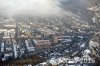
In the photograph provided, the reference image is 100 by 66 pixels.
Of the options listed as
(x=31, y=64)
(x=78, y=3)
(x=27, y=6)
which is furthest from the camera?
(x=78, y=3)

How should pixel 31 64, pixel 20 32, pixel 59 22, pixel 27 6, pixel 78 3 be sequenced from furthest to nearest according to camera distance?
pixel 78 3 → pixel 27 6 → pixel 59 22 → pixel 20 32 → pixel 31 64

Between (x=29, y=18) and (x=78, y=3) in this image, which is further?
(x=78, y=3)

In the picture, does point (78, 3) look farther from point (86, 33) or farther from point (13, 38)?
point (13, 38)

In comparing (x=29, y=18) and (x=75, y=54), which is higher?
(x=29, y=18)

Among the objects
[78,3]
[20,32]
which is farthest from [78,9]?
[20,32]

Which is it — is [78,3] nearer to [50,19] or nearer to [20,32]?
[50,19]

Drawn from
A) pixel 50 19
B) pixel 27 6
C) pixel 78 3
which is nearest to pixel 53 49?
pixel 50 19

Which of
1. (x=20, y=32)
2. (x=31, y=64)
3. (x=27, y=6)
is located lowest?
(x=31, y=64)
